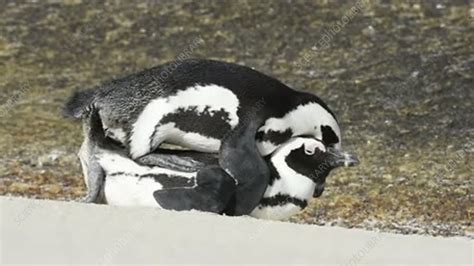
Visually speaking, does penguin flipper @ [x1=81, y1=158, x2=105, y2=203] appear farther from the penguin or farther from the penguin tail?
the penguin tail

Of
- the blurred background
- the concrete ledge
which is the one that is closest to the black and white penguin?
the concrete ledge

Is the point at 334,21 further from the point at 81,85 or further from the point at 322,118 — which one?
the point at 322,118

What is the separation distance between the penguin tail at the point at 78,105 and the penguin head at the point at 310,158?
574mm

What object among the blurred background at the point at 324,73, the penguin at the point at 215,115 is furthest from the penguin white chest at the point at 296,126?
the blurred background at the point at 324,73

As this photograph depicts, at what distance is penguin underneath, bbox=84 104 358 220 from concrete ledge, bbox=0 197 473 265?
13 cm

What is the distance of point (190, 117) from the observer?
3.85m

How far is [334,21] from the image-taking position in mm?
9211

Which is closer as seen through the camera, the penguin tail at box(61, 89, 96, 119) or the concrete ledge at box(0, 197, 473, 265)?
the concrete ledge at box(0, 197, 473, 265)

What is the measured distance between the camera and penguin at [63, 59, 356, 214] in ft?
12.6

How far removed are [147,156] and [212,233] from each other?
1.54 ft

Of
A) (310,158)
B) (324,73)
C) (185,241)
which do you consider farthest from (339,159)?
(324,73)

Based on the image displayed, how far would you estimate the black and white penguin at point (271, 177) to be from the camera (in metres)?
3.87

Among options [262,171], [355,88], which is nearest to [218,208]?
[262,171]

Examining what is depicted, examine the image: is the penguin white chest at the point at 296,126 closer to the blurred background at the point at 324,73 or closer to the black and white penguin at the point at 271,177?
the black and white penguin at the point at 271,177
